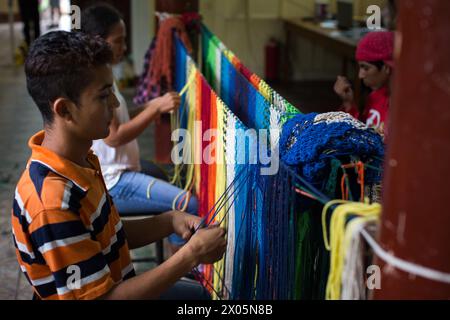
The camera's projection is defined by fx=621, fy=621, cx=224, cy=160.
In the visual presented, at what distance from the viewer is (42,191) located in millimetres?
1262

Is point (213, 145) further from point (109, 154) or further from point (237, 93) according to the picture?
point (109, 154)

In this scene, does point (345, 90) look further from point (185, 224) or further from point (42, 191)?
point (42, 191)

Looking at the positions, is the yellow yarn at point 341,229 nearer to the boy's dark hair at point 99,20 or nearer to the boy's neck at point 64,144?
the boy's neck at point 64,144

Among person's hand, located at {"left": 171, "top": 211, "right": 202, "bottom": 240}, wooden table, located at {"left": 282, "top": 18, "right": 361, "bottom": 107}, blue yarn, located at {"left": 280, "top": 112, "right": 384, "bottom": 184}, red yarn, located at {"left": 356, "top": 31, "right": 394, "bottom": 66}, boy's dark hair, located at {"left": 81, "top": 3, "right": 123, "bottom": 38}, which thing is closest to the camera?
blue yarn, located at {"left": 280, "top": 112, "right": 384, "bottom": 184}

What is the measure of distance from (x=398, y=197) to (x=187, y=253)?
67 centimetres

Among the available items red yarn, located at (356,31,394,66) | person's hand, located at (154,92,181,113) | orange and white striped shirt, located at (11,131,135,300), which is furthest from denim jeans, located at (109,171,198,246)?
orange and white striped shirt, located at (11,131,135,300)

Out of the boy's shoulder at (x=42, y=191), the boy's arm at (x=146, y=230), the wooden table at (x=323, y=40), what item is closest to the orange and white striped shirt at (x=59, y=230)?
the boy's shoulder at (x=42, y=191)

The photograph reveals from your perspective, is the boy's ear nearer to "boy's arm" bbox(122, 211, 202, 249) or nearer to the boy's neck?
the boy's neck

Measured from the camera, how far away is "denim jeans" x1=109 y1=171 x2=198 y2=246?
249 centimetres

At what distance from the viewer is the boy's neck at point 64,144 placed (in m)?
1.37

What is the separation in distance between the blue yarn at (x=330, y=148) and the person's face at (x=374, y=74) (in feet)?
3.39

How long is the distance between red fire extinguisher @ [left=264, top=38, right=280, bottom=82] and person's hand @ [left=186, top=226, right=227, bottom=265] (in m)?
6.47

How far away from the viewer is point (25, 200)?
1269 millimetres

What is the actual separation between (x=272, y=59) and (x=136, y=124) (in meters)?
5.47
